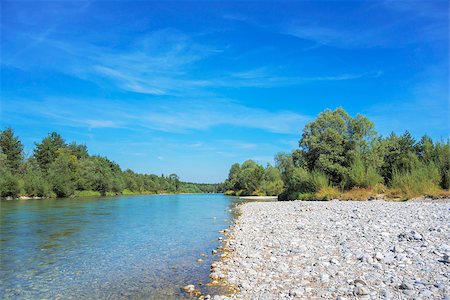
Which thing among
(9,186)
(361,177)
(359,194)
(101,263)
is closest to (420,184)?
(359,194)

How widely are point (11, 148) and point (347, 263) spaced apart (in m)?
95.0

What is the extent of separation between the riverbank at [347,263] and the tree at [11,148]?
8682 centimetres

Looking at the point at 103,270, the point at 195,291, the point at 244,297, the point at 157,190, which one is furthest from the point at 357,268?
the point at 157,190

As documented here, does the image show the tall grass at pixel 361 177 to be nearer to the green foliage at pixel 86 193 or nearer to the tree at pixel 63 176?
the tree at pixel 63 176

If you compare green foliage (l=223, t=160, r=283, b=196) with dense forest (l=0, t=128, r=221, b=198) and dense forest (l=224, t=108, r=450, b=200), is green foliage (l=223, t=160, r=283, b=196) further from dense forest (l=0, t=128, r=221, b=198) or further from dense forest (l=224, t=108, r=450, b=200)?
dense forest (l=0, t=128, r=221, b=198)

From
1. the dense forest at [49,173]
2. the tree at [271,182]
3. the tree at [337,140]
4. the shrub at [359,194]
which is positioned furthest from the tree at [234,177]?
the shrub at [359,194]

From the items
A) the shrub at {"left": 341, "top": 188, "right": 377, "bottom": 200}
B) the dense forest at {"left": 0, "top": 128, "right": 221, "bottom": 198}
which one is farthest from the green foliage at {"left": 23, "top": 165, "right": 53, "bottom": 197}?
the shrub at {"left": 341, "top": 188, "right": 377, "bottom": 200}

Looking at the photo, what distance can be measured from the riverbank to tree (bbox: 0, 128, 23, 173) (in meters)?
86.8

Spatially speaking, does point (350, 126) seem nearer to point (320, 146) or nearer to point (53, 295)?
point (320, 146)

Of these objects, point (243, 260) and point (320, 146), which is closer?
point (243, 260)

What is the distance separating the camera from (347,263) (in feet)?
26.3

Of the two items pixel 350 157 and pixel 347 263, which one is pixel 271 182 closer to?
pixel 350 157

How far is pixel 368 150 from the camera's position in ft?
132

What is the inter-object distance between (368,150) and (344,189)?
21.0ft
